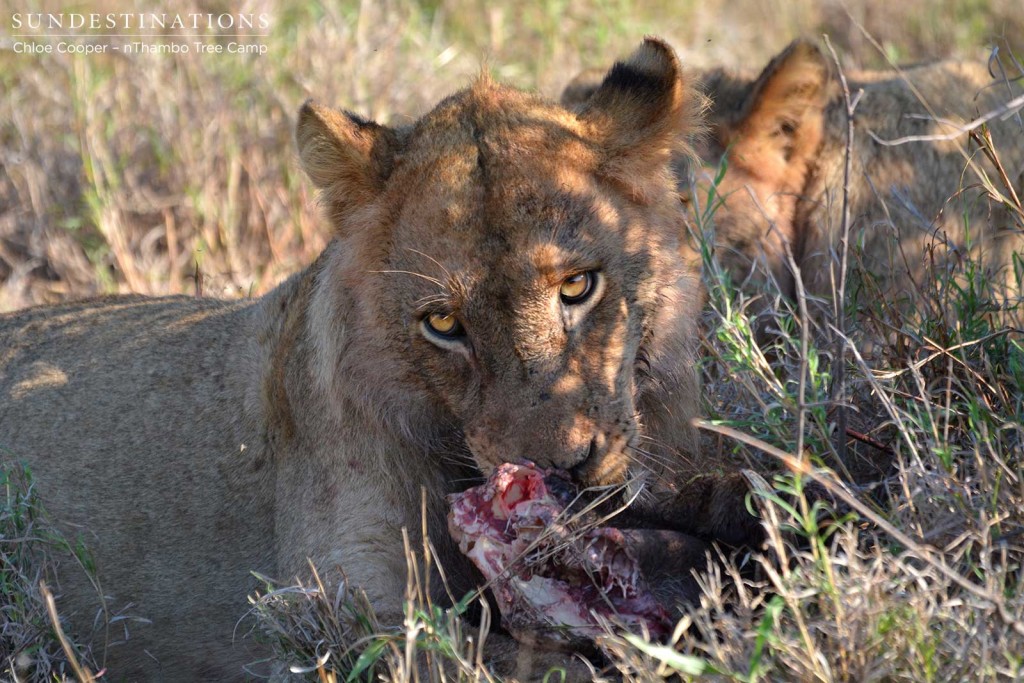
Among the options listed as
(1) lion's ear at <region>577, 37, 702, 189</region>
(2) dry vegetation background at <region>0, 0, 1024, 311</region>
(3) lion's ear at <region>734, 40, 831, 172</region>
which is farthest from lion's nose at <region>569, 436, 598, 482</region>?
(2) dry vegetation background at <region>0, 0, 1024, 311</region>

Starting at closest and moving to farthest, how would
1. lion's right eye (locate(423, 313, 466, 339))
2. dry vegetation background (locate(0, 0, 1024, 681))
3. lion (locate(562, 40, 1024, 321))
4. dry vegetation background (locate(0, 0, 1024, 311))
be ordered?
dry vegetation background (locate(0, 0, 1024, 681)) → lion's right eye (locate(423, 313, 466, 339)) → lion (locate(562, 40, 1024, 321)) → dry vegetation background (locate(0, 0, 1024, 311))

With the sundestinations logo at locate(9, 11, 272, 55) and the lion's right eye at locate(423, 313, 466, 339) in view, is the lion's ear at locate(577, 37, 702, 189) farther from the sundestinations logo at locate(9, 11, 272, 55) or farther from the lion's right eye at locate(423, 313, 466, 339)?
the sundestinations logo at locate(9, 11, 272, 55)

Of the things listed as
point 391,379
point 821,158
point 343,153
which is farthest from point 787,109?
point 391,379

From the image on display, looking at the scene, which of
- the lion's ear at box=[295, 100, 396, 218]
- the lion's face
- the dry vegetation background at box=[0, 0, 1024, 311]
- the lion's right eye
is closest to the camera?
the lion's face

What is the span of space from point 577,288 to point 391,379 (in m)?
0.62

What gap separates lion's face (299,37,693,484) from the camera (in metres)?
3.01

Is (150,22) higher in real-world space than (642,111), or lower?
lower

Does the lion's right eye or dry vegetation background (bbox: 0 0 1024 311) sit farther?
dry vegetation background (bbox: 0 0 1024 311)

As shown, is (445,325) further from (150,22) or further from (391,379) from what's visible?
(150,22)

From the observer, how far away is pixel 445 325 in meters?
3.15

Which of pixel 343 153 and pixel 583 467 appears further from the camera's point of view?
pixel 343 153

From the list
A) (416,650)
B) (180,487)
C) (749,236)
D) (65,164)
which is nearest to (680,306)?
(416,650)

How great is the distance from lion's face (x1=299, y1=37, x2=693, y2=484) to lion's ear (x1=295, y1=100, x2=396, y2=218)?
0.03 feet

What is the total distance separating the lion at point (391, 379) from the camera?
3064 mm
